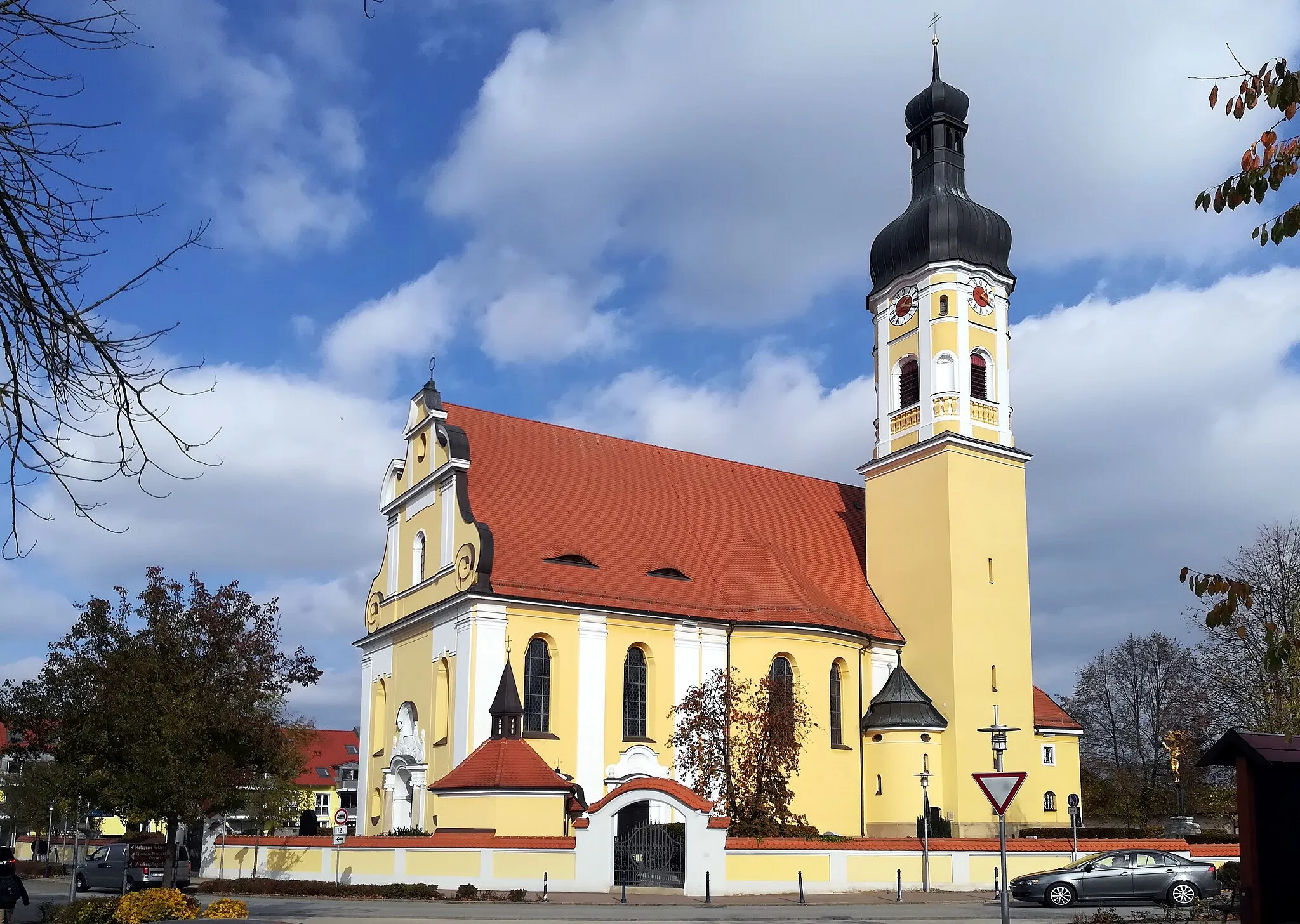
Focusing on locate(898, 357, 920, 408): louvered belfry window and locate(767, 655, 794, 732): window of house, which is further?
locate(898, 357, 920, 408): louvered belfry window

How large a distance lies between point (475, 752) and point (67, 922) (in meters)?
13.7

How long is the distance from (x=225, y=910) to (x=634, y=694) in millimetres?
19161

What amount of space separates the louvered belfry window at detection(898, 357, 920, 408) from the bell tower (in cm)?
4

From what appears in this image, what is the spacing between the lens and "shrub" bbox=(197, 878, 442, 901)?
26328 mm

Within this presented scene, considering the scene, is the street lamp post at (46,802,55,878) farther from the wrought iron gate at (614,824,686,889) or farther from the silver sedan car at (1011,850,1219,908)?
the silver sedan car at (1011,850,1219,908)

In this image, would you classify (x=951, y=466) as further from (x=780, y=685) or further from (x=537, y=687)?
(x=537, y=687)

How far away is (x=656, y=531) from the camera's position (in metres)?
37.6

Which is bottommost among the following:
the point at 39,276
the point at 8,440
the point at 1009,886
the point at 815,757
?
the point at 1009,886

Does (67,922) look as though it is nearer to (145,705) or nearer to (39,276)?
(145,705)

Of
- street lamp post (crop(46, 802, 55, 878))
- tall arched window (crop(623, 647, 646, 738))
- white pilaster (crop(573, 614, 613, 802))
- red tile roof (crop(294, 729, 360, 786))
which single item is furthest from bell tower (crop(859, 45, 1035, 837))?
red tile roof (crop(294, 729, 360, 786))

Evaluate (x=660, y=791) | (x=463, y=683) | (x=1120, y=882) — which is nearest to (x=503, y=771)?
(x=463, y=683)

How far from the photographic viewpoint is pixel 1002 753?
36312 mm

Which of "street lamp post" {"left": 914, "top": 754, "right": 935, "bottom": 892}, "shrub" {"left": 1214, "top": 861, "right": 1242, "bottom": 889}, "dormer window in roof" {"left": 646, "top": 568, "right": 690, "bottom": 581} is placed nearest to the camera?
"shrub" {"left": 1214, "top": 861, "right": 1242, "bottom": 889}

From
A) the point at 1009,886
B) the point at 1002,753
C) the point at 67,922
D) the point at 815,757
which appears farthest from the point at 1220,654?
the point at 67,922
